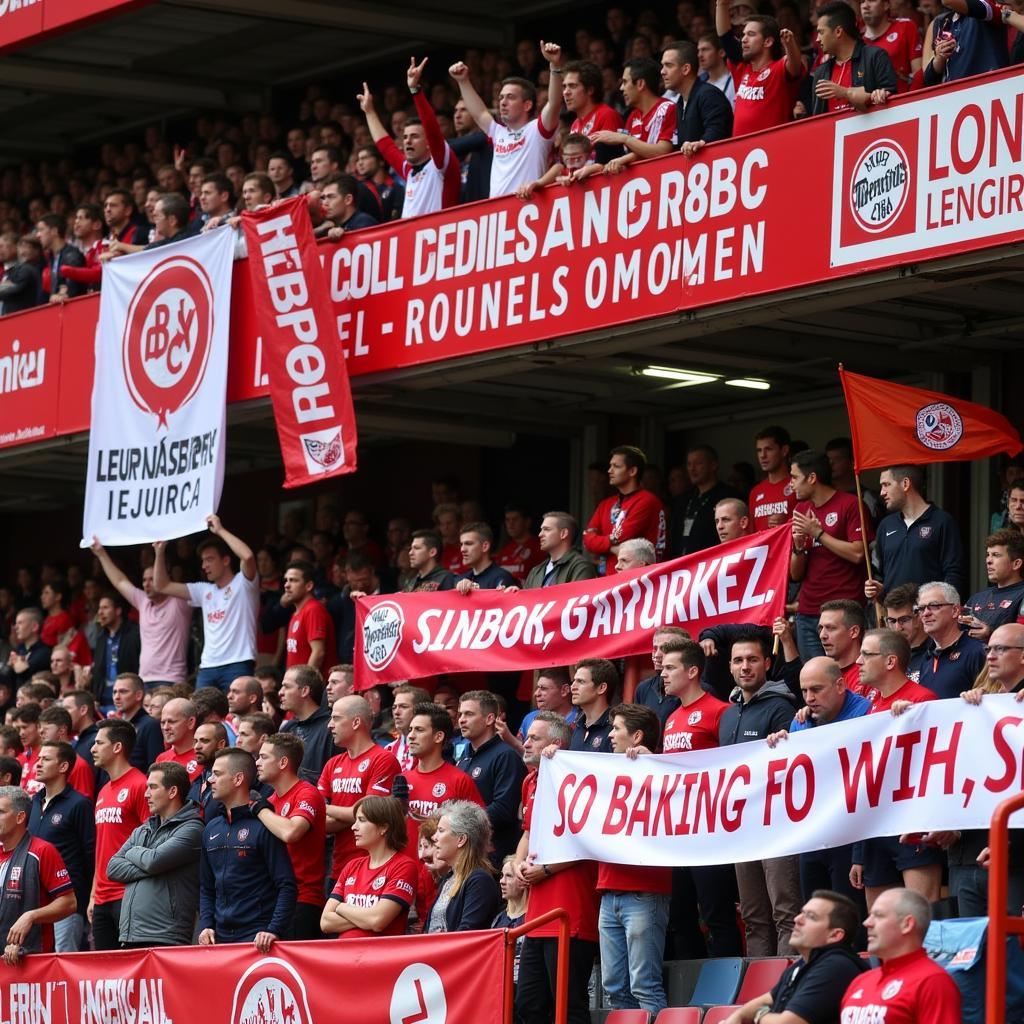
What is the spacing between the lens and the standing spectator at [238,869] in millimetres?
11883

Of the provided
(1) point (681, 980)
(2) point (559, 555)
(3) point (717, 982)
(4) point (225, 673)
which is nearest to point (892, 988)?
(3) point (717, 982)

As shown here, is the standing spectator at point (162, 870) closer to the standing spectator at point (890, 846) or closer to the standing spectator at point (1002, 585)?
the standing spectator at point (890, 846)

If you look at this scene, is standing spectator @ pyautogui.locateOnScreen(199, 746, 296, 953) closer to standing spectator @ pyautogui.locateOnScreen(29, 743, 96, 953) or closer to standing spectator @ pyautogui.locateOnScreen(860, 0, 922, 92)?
standing spectator @ pyautogui.locateOnScreen(29, 743, 96, 953)

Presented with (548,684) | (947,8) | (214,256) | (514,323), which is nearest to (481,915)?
(548,684)

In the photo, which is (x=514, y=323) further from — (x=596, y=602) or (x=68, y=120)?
(x=68, y=120)

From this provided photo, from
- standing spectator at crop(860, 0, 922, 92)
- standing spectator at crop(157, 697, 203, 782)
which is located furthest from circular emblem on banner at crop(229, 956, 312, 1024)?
standing spectator at crop(860, 0, 922, 92)

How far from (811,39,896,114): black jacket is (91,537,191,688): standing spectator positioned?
706 centimetres

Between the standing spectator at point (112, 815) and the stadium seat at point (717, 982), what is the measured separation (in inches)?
159

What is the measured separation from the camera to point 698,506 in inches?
586

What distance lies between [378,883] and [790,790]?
94.8 inches

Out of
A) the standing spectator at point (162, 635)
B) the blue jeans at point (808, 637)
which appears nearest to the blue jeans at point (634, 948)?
the blue jeans at point (808, 637)

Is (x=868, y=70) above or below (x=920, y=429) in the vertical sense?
above

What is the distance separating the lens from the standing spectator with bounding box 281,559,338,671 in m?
15.8

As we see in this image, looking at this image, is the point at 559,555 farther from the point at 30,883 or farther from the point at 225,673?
the point at 30,883
